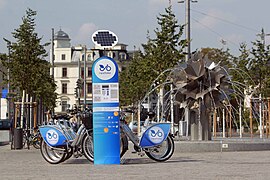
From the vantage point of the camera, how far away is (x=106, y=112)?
14977mm

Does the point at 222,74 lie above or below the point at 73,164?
above

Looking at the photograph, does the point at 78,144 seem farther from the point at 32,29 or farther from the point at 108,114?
the point at 32,29

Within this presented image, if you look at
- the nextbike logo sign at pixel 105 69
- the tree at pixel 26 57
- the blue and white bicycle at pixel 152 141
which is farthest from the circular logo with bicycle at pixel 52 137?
the tree at pixel 26 57

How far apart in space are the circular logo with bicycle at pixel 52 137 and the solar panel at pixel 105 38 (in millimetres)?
2507

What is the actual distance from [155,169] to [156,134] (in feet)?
7.38

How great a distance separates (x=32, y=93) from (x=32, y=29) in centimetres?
339

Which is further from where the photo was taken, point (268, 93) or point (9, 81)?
point (268, 93)

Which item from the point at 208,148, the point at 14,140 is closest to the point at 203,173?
the point at 208,148

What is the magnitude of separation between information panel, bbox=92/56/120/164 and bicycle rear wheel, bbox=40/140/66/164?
125 centimetres

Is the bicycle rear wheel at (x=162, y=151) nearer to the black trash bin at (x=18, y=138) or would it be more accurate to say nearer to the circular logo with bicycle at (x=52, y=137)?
the circular logo with bicycle at (x=52, y=137)

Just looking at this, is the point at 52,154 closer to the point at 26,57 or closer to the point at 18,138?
the point at 18,138

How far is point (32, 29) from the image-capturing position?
32688 millimetres

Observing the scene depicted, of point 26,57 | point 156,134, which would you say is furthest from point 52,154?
point 26,57

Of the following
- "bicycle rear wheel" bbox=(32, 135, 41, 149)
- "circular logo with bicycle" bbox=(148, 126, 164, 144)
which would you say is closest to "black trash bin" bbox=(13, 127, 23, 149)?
"bicycle rear wheel" bbox=(32, 135, 41, 149)
